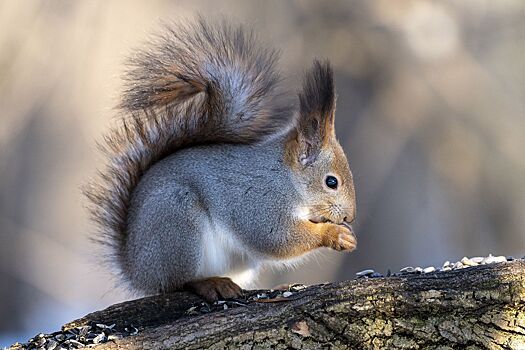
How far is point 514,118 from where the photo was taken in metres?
4.82

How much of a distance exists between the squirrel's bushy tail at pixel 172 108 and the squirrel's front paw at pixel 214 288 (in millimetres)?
324

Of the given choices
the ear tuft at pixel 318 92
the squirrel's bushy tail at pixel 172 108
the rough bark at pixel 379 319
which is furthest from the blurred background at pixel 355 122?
the rough bark at pixel 379 319

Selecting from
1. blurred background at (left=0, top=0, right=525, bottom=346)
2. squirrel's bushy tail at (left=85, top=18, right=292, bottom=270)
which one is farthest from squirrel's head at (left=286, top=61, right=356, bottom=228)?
blurred background at (left=0, top=0, right=525, bottom=346)

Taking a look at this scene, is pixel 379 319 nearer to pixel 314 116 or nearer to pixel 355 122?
pixel 314 116

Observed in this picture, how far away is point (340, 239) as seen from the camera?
2568 mm

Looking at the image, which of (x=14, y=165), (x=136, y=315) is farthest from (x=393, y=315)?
(x=14, y=165)

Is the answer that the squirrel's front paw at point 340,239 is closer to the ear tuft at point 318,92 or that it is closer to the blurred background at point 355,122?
the ear tuft at point 318,92

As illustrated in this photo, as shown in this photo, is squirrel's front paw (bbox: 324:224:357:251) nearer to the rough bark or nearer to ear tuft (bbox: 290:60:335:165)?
ear tuft (bbox: 290:60:335:165)

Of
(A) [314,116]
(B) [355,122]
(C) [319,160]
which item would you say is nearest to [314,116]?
(A) [314,116]

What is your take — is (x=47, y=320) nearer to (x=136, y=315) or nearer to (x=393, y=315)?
(x=136, y=315)

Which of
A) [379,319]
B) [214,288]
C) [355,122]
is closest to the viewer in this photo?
[379,319]

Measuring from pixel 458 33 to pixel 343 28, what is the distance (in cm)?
58

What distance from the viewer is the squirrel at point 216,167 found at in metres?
2.52

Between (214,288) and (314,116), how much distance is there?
62 cm
